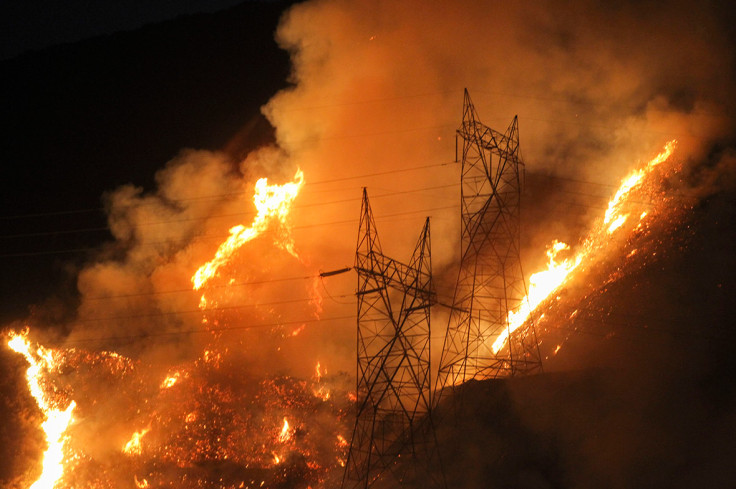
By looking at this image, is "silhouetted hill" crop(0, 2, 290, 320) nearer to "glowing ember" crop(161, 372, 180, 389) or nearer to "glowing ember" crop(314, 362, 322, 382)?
"glowing ember" crop(161, 372, 180, 389)

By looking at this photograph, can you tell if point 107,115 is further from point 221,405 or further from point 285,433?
point 285,433

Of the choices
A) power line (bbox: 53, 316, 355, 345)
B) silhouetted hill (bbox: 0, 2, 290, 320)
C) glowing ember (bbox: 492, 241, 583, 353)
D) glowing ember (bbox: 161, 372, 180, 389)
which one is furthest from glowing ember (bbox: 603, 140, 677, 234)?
silhouetted hill (bbox: 0, 2, 290, 320)

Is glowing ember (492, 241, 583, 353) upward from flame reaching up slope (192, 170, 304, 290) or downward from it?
downward

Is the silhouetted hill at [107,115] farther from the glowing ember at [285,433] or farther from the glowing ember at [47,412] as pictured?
Answer: the glowing ember at [285,433]

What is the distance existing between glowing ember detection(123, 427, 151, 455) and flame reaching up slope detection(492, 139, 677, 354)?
24.2 m

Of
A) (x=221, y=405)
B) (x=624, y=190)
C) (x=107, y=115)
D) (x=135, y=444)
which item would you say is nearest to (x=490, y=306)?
(x=624, y=190)

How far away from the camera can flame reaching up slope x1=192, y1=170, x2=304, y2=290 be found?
5334cm

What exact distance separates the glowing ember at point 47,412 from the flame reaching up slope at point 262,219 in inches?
476

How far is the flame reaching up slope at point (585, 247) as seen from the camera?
45.7m

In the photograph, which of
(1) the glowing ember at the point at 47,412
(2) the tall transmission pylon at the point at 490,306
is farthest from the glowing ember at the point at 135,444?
→ (2) the tall transmission pylon at the point at 490,306

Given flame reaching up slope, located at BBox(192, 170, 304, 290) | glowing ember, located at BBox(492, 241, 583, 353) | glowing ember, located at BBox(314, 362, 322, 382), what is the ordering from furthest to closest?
1. flame reaching up slope, located at BBox(192, 170, 304, 290)
2. glowing ember, located at BBox(314, 362, 322, 382)
3. glowing ember, located at BBox(492, 241, 583, 353)

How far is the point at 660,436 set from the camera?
30.7m

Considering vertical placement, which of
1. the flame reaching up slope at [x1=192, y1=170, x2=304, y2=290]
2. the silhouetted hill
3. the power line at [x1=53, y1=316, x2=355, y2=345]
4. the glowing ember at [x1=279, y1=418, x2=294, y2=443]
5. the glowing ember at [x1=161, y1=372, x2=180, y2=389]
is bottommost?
the glowing ember at [x1=279, y1=418, x2=294, y2=443]

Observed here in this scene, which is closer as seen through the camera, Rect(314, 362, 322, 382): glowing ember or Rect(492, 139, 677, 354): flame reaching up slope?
Rect(492, 139, 677, 354): flame reaching up slope
